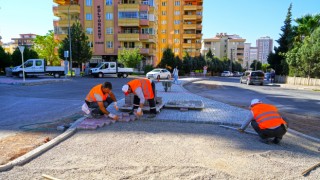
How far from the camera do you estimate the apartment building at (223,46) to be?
12212cm

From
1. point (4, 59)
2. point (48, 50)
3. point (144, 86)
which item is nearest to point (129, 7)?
point (4, 59)

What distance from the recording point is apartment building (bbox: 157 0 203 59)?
76062 millimetres

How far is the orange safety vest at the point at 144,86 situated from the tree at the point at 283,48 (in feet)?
108

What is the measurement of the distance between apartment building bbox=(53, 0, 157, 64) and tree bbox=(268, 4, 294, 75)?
23928mm

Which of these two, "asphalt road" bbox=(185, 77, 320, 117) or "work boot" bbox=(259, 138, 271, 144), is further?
"asphalt road" bbox=(185, 77, 320, 117)

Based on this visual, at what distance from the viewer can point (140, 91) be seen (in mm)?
7312

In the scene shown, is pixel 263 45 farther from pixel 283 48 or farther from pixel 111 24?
pixel 283 48

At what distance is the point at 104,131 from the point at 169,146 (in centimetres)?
189

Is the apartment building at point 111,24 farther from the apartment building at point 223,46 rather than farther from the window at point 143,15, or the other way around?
the apartment building at point 223,46

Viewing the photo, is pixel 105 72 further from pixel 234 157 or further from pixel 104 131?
pixel 234 157

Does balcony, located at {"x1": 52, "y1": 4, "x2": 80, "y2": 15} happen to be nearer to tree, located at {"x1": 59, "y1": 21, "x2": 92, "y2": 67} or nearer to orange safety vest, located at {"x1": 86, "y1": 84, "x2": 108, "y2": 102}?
tree, located at {"x1": 59, "y1": 21, "x2": 92, "y2": 67}

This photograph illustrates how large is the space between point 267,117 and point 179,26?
74.7 metres

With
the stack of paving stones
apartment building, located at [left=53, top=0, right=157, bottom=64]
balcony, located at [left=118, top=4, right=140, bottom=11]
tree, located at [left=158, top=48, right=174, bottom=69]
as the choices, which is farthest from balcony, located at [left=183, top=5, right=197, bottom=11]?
the stack of paving stones

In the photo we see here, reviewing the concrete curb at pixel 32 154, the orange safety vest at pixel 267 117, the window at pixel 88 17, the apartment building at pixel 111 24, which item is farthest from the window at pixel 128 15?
the orange safety vest at pixel 267 117
